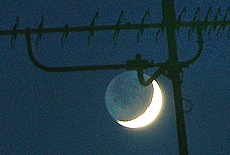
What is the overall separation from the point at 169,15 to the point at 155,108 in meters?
0.63

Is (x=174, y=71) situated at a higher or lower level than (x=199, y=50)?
lower

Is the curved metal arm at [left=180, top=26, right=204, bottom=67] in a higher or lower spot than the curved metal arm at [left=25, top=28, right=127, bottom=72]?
higher

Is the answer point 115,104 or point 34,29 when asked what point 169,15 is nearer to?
point 115,104

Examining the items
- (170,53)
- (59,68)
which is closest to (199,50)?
(170,53)

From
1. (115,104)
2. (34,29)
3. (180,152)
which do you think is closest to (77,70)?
(115,104)

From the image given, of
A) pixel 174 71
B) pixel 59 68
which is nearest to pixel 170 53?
pixel 174 71

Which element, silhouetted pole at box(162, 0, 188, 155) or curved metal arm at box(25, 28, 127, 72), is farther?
curved metal arm at box(25, 28, 127, 72)

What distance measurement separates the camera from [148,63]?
205cm

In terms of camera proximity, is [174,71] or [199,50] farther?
[199,50]

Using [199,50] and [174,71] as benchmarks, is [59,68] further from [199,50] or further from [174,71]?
[199,50]

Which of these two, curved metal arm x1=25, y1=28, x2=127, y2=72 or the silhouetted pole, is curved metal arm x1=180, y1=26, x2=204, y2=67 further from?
curved metal arm x1=25, y1=28, x2=127, y2=72

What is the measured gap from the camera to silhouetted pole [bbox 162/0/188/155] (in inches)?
69.3

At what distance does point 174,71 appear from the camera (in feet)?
6.27

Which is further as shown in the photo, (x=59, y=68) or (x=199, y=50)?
(x=199, y=50)
